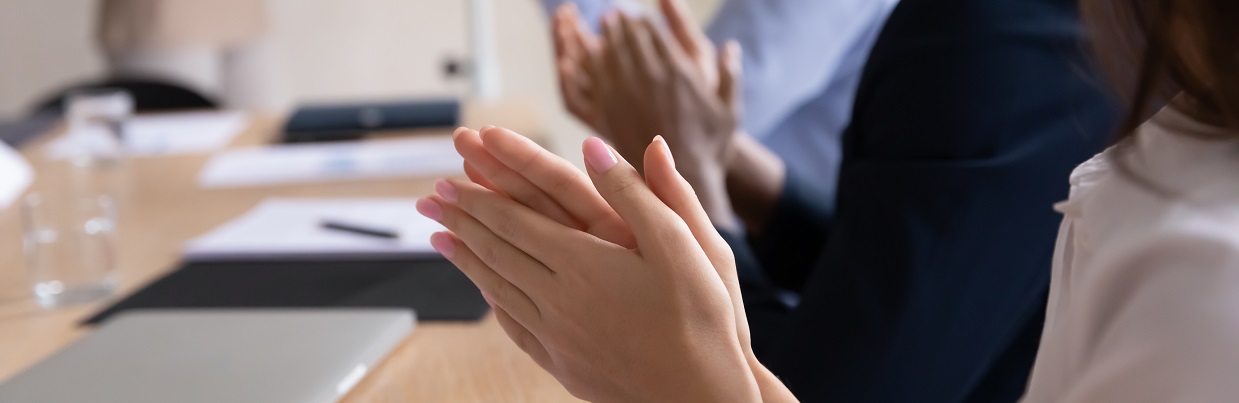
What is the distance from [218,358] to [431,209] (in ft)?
0.81

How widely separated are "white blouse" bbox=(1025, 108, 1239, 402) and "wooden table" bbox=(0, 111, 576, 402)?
1.10 feet

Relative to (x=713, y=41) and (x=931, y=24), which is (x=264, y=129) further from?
(x=931, y=24)

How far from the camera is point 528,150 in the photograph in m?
0.53

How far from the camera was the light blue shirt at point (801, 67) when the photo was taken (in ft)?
4.42

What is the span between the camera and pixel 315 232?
3.56 feet

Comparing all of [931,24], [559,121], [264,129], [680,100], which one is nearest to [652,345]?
[931,24]

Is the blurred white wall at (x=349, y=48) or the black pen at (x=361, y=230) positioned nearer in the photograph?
the black pen at (x=361, y=230)

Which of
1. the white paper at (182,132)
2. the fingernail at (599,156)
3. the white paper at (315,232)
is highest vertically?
the fingernail at (599,156)

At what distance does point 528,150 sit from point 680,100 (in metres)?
0.60

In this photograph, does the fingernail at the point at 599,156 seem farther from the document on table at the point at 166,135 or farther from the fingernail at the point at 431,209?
the document on table at the point at 166,135

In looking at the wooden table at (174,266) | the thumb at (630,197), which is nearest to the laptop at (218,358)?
the wooden table at (174,266)

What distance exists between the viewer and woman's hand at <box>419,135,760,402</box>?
502mm

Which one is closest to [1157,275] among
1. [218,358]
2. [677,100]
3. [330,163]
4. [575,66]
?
[218,358]

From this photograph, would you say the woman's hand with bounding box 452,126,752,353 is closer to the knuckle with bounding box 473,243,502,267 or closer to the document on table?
the knuckle with bounding box 473,243,502,267
